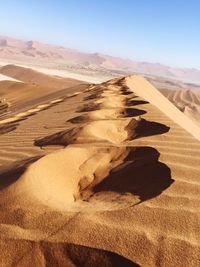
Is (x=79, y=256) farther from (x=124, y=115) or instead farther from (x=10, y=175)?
(x=124, y=115)

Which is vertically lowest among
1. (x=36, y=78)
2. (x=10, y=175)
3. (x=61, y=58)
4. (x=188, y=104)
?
(x=61, y=58)

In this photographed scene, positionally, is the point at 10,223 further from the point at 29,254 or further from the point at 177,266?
the point at 177,266

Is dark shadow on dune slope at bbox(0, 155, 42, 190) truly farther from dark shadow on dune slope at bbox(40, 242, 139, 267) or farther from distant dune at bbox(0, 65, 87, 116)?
distant dune at bbox(0, 65, 87, 116)

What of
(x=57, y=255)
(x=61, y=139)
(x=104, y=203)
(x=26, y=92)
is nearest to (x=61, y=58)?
(x=26, y=92)

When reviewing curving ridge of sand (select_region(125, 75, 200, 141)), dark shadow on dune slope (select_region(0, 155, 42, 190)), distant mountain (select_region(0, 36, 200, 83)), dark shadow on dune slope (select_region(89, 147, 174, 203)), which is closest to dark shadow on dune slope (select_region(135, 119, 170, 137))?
curving ridge of sand (select_region(125, 75, 200, 141))

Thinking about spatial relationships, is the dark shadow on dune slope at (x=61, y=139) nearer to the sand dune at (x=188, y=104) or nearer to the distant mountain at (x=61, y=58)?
the sand dune at (x=188, y=104)

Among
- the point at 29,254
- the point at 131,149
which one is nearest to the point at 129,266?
the point at 29,254
